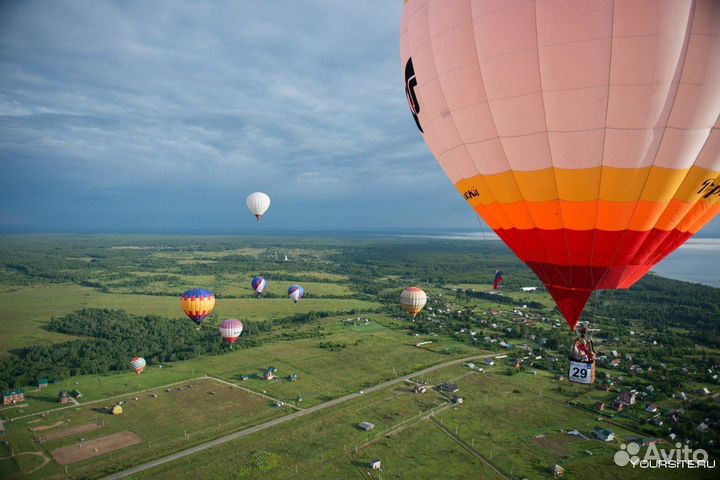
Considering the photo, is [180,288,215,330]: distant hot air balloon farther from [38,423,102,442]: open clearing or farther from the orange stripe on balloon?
the orange stripe on balloon

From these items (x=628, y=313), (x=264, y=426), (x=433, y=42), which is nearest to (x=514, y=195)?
(x=433, y=42)

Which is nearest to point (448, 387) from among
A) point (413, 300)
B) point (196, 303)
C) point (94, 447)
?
point (413, 300)

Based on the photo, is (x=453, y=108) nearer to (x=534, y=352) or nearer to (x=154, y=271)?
(x=534, y=352)

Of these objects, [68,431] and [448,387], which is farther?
[448,387]

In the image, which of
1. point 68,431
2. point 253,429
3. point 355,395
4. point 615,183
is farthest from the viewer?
point 355,395

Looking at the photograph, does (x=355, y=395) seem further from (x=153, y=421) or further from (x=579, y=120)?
(x=579, y=120)

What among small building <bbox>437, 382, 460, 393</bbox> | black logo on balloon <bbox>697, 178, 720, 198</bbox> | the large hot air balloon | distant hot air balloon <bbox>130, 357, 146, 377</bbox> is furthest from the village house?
distant hot air balloon <bbox>130, 357, 146, 377</bbox>
